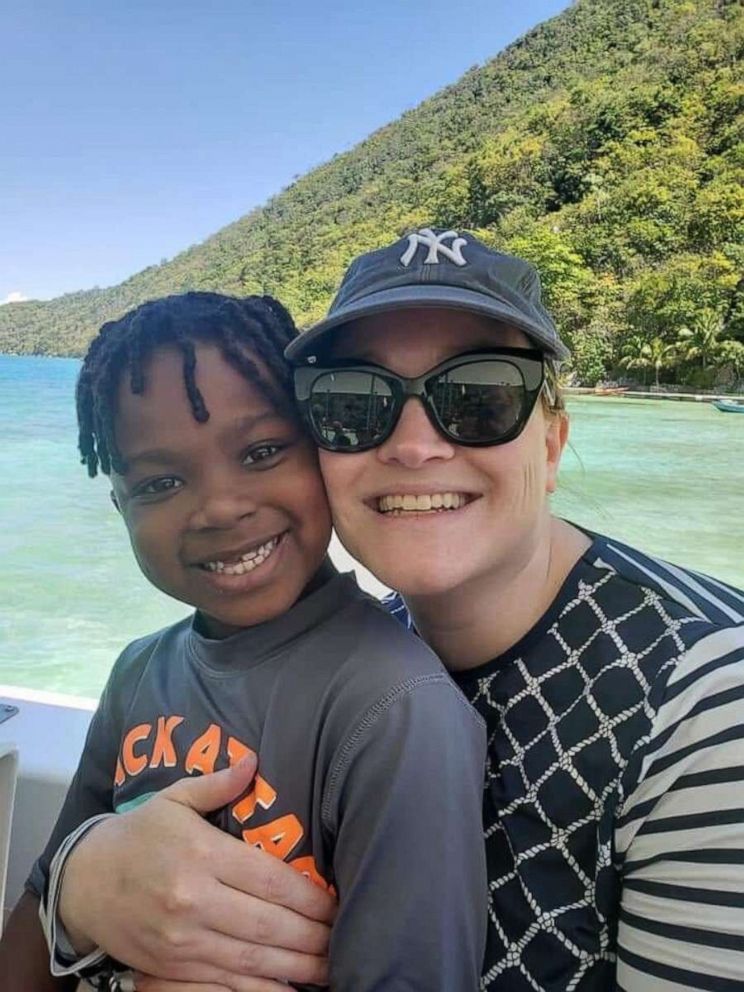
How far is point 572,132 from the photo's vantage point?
29344mm

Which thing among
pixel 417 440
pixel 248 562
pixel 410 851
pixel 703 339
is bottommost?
pixel 703 339

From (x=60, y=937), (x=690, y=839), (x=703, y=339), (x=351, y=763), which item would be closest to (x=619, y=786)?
(x=690, y=839)

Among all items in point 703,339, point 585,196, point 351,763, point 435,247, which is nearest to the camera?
point 351,763

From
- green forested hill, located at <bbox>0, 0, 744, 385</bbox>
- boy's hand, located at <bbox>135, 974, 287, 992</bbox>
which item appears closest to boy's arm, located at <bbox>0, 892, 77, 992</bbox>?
boy's hand, located at <bbox>135, 974, 287, 992</bbox>

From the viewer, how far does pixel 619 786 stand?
61cm

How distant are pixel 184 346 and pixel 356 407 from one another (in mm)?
201

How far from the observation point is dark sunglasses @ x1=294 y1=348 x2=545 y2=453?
722 mm

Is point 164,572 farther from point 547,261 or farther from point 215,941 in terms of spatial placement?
point 547,261

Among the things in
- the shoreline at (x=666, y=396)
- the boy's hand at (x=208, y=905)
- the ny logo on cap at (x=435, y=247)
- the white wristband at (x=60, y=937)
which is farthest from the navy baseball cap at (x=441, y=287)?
the shoreline at (x=666, y=396)

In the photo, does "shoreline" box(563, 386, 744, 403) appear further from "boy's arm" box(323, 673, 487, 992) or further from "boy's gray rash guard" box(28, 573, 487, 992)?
"boy's arm" box(323, 673, 487, 992)

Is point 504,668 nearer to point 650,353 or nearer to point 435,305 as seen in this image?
point 435,305

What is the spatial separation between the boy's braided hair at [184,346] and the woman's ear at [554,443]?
269 millimetres

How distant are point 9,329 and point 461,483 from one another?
2509cm

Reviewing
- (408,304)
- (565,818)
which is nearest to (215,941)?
(565,818)
